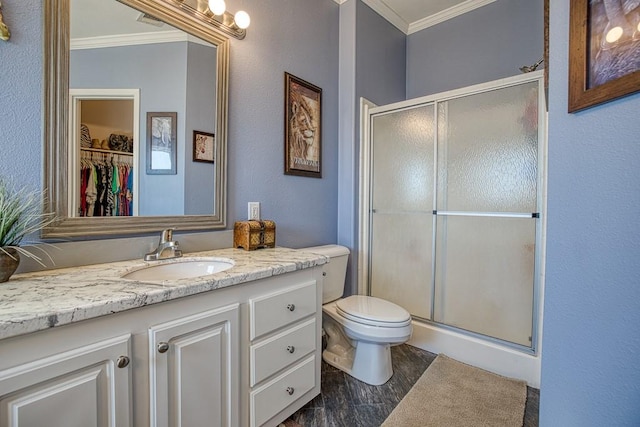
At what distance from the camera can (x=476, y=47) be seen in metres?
2.51

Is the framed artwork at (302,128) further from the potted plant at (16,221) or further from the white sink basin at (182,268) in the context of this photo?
the potted plant at (16,221)

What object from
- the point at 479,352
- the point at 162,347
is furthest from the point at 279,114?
the point at 479,352

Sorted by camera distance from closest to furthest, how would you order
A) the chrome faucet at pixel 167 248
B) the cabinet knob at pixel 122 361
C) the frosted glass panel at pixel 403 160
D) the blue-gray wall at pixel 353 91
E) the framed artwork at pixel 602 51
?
the framed artwork at pixel 602 51 < the cabinet knob at pixel 122 361 < the chrome faucet at pixel 167 248 < the frosted glass panel at pixel 403 160 < the blue-gray wall at pixel 353 91

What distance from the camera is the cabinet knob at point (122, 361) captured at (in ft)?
2.62

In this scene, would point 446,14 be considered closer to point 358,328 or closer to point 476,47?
point 476,47

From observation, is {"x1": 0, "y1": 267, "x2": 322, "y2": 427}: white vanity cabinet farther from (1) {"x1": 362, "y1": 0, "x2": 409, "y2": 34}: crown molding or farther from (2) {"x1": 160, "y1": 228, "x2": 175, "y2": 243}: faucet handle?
(1) {"x1": 362, "y1": 0, "x2": 409, "y2": 34}: crown molding

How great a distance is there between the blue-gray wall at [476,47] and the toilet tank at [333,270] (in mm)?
1793

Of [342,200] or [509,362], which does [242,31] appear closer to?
[342,200]

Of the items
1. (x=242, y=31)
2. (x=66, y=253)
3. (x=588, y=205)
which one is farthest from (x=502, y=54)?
(x=66, y=253)

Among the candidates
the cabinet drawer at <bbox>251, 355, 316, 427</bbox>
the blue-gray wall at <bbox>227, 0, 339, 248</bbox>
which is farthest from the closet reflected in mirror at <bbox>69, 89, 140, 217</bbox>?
the cabinet drawer at <bbox>251, 355, 316, 427</bbox>

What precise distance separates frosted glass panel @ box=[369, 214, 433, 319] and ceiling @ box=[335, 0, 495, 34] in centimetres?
178

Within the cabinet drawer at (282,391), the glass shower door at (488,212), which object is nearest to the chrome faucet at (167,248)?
the cabinet drawer at (282,391)

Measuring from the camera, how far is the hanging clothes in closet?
3.84 ft

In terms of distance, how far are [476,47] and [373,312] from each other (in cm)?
239
